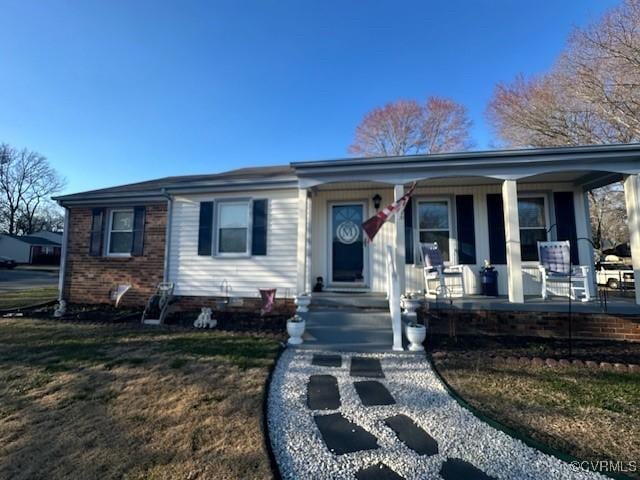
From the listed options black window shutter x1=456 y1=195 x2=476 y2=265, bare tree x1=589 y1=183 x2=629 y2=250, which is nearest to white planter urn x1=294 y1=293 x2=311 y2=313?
black window shutter x1=456 y1=195 x2=476 y2=265

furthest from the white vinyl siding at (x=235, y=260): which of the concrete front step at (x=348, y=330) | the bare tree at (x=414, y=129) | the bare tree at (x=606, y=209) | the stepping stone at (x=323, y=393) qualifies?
the bare tree at (x=606, y=209)

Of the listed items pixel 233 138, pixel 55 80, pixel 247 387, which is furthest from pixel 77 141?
pixel 247 387

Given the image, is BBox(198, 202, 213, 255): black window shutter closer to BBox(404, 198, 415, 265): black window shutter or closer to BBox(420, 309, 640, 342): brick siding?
BBox(404, 198, 415, 265): black window shutter

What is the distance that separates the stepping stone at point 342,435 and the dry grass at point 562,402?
1.21m

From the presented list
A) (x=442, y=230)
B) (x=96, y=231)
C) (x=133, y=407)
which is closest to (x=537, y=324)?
(x=442, y=230)

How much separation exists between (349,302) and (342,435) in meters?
3.49

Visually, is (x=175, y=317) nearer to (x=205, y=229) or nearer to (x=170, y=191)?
(x=205, y=229)

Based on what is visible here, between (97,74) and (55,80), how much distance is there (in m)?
1.39

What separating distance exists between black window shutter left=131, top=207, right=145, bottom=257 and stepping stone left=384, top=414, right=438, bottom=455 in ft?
24.5

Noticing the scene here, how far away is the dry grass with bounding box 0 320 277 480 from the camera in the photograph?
6.89 feet

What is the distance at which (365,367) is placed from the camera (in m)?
4.03

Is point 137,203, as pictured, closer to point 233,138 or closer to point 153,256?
point 153,256

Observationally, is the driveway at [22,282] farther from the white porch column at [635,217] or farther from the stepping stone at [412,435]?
the white porch column at [635,217]

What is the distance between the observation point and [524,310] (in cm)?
541
